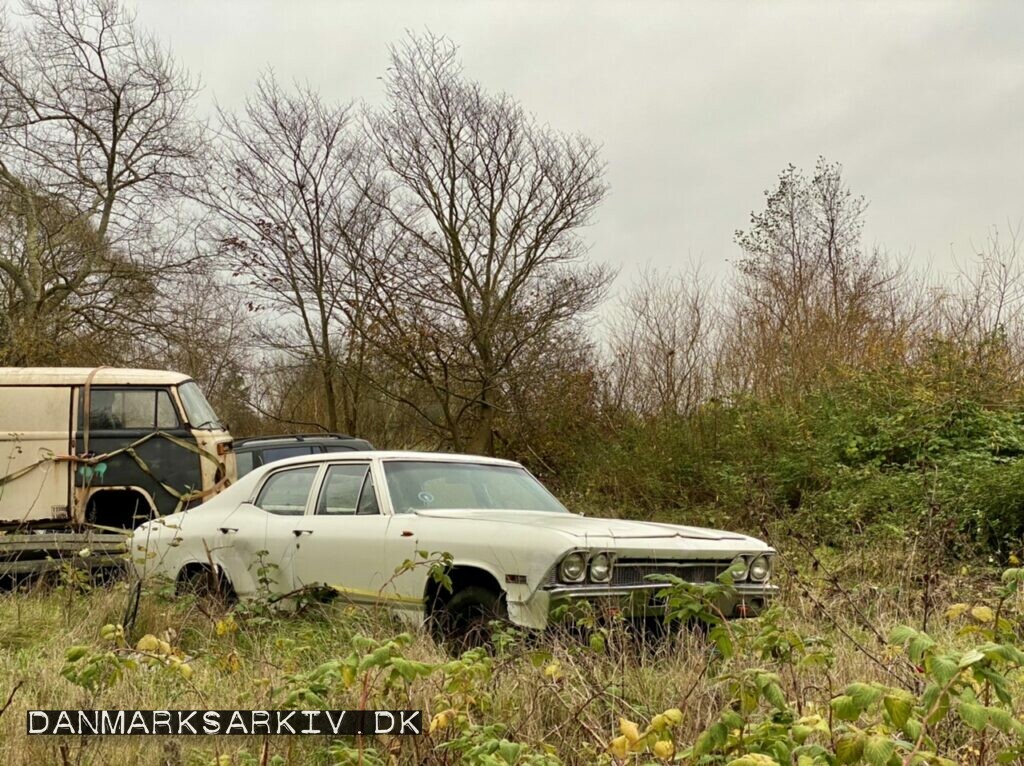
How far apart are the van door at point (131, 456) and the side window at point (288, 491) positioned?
3740 mm

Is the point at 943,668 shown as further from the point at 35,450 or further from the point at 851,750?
the point at 35,450

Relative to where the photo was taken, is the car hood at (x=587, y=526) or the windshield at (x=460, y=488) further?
the windshield at (x=460, y=488)

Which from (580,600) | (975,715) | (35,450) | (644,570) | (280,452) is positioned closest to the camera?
(975,715)

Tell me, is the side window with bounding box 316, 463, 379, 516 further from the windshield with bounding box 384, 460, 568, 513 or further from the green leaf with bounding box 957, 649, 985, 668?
the green leaf with bounding box 957, 649, 985, 668

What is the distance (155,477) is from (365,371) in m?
8.59

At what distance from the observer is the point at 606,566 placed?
4805 mm

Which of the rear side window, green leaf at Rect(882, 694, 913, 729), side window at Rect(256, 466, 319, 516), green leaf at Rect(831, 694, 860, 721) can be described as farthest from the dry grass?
the rear side window

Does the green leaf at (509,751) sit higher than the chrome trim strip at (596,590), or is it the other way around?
the chrome trim strip at (596,590)

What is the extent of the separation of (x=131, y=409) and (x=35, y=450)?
1.04m

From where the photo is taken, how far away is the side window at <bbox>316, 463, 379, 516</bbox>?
591 centimetres

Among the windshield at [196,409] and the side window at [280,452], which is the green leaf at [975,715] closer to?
the windshield at [196,409]

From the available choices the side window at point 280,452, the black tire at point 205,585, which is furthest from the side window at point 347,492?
the side window at point 280,452

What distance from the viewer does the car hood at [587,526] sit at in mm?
4992

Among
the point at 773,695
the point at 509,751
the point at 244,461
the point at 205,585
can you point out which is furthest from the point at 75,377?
the point at 773,695
